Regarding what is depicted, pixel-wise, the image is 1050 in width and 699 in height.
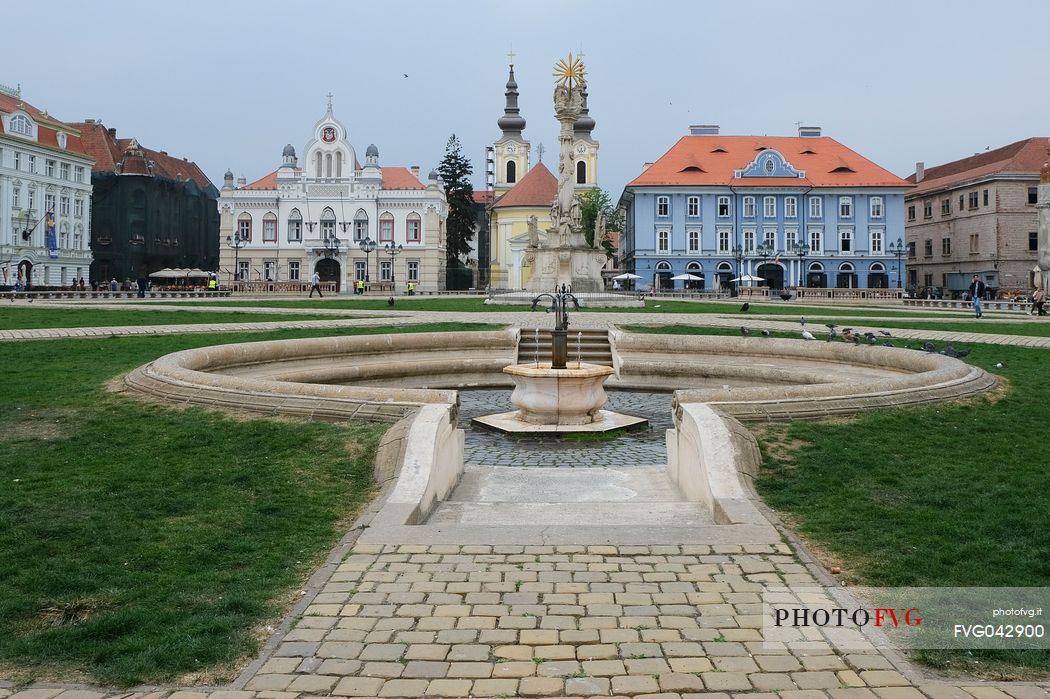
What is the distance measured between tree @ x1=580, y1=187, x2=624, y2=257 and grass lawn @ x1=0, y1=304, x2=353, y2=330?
58.9 meters

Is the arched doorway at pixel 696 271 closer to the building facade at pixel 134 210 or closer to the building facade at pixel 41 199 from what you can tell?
the building facade at pixel 134 210

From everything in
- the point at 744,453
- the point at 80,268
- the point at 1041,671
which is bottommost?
the point at 1041,671

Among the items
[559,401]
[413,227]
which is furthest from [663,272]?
[559,401]

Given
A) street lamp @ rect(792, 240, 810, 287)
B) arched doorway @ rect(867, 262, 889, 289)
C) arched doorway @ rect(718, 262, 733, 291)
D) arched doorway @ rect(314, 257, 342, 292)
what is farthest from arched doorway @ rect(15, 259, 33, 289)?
arched doorway @ rect(867, 262, 889, 289)

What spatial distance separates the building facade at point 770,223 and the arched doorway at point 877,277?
0.28ft

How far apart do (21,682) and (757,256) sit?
72317 millimetres

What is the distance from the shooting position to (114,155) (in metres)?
79.9

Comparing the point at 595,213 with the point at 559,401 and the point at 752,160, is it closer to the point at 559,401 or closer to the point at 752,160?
the point at 752,160

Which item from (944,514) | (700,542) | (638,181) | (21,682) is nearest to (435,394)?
(700,542)

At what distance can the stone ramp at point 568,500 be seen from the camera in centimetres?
770

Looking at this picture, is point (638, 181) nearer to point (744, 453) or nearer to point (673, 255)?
point (673, 255)

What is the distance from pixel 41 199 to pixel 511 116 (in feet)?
182

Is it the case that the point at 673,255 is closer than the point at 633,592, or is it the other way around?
the point at 633,592

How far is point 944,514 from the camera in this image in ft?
23.2
